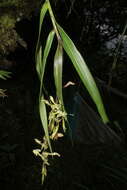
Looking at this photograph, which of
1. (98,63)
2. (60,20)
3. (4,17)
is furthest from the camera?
(98,63)

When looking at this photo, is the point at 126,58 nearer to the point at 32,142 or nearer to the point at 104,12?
the point at 104,12

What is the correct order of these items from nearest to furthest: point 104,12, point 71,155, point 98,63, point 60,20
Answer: point 60,20 < point 71,155 < point 104,12 < point 98,63

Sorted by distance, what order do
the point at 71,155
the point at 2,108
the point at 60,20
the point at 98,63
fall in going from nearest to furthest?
the point at 60,20 < the point at 71,155 < the point at 2,108 < the point at 98,63

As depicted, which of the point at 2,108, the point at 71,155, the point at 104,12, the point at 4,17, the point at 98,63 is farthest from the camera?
the point at 98,63

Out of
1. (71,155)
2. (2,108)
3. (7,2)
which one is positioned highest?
(7,2)

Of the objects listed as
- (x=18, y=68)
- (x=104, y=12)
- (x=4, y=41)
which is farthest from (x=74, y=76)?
(x=4, y=41)

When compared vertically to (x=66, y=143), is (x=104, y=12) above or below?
above

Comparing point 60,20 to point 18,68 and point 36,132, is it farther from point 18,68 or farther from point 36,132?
point 36,132

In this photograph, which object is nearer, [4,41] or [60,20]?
[4,41]

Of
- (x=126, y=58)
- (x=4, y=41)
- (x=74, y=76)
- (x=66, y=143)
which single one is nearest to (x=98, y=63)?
(x=126, y=58)
